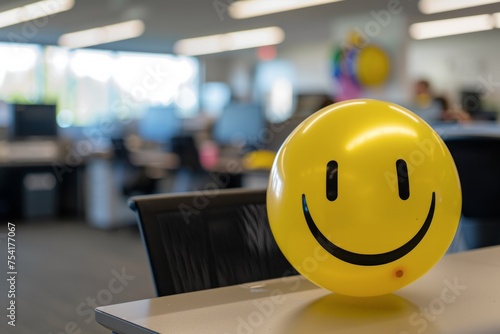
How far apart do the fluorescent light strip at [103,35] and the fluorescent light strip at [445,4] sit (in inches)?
185

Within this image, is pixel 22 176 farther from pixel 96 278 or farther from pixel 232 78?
pixel 232 78

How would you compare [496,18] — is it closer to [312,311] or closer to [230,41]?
[230,41]

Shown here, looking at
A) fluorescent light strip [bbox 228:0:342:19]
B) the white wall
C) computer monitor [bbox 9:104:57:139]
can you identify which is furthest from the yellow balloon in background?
computer monitor [bbox 9:104:57:139]

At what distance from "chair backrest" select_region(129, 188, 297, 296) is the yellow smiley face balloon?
1.49 feet

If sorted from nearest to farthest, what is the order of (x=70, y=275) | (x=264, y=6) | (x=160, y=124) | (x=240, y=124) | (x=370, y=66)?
(x=70, y=275)
(x=240, y=124)
(x=160, y=124)
(x=370, y=66)
(x=264, y=6)

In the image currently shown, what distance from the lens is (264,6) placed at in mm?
9062

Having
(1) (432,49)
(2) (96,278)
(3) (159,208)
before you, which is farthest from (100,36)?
(3) (159,208)

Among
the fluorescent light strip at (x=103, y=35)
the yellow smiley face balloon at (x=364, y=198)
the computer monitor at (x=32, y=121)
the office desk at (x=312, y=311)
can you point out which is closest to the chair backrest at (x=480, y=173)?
the office desk at (x=312, y=311)

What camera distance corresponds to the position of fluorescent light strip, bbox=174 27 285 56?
12.0m

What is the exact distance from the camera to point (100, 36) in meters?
12.2

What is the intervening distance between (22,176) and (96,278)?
3234 mm

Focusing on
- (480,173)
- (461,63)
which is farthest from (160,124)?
(461,63)

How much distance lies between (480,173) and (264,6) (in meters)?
6.94

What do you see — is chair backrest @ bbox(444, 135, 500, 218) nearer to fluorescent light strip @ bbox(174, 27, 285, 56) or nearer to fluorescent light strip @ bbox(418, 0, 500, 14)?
fluorescent light strip @ bbox(418, 0, 500, 14)
